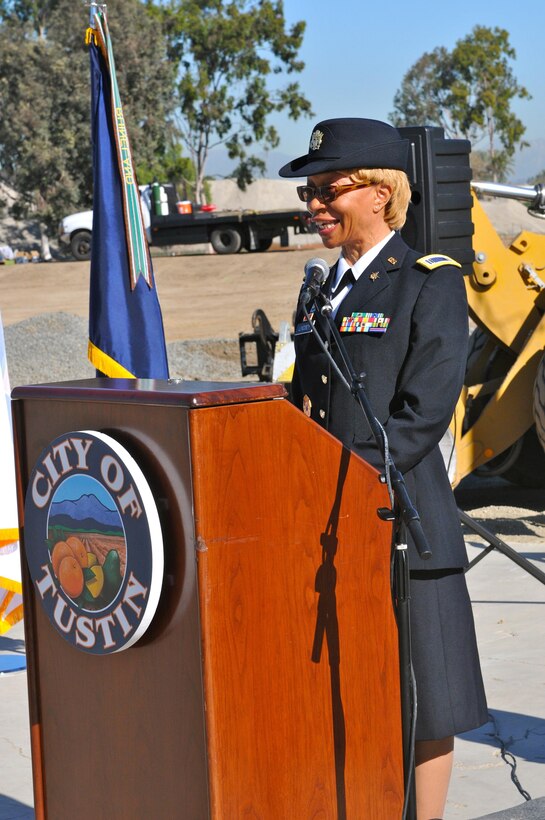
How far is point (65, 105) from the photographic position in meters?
44.0

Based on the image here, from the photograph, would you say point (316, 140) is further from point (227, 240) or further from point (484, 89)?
point (484, 89)

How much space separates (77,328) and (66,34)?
2907 centimetres

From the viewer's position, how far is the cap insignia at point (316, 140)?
2.73 m

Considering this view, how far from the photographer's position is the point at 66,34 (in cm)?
4706

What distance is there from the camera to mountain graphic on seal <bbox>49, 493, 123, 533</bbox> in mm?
2186

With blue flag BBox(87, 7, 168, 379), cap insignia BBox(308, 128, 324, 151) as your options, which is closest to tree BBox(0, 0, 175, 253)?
blue flag BBox(87, 7, 168, 379)

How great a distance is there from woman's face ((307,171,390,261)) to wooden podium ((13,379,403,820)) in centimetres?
61

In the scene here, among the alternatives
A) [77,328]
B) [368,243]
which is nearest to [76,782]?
[368,243]

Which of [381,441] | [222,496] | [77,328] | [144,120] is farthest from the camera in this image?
[144,120]

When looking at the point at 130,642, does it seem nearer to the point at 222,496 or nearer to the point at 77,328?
the point at 222,496

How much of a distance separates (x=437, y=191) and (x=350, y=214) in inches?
156

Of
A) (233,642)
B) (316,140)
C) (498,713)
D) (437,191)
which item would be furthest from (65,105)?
(233,642)

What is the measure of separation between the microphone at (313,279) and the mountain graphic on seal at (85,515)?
24.9 inches

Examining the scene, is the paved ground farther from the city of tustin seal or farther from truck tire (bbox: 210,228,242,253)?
truck tire (bbox: 210,228,242,253)
